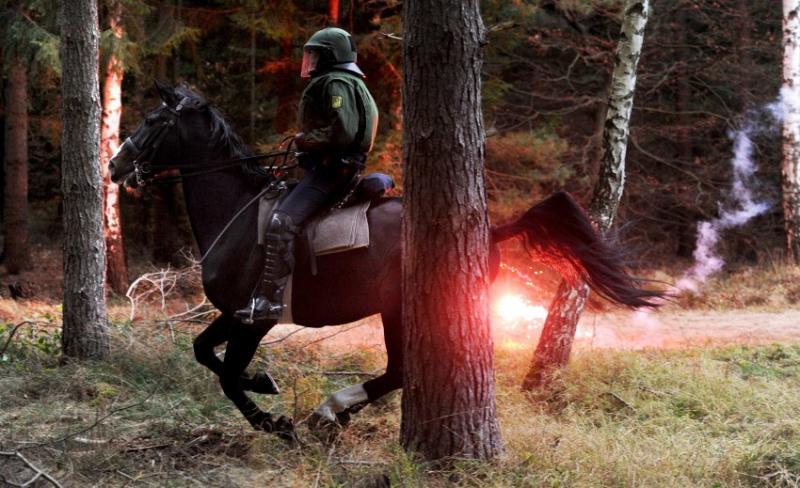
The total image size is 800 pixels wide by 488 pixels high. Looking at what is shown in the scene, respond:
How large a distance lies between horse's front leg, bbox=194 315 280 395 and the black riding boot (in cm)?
47

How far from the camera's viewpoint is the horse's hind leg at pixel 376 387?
240 inches

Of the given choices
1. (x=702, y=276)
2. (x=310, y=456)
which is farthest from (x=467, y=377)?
(x=702, y=276)

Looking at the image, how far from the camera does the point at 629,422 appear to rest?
6582 mm

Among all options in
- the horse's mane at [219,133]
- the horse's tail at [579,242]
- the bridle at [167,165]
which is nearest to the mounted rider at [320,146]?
the bridle at [167,165]

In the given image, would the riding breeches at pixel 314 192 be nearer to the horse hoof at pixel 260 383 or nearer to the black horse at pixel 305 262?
the black horse at pixel 305 262

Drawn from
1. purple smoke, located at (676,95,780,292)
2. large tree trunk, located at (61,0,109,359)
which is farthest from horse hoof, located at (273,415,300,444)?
purple smoke, located at (676,95,780,292)

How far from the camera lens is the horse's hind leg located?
6102mm

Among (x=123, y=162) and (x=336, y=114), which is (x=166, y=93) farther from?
(x=336, y=114)

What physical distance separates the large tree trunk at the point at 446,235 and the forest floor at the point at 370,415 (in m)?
0.28

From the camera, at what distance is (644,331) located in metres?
11.9

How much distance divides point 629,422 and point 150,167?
14.4 feet

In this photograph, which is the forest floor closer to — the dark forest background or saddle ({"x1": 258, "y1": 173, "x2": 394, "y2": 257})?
saddle ({"x1": 258, "y1": 173, "x2": 394, "y2": 257})

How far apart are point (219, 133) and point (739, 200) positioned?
1784cm

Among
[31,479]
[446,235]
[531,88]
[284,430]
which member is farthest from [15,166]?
[446,235]
